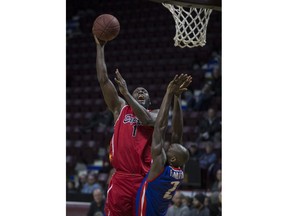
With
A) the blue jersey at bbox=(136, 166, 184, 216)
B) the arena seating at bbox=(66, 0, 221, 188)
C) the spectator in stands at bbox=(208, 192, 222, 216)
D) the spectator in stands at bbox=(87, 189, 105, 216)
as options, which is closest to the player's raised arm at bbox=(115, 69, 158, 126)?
the blue jersey at bbox=(136, 166, 184, 216)

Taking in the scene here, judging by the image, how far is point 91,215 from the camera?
25.0 feet

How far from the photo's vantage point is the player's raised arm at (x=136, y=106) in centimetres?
419

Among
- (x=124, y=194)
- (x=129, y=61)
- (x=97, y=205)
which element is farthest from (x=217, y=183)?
(x=129, y=61)

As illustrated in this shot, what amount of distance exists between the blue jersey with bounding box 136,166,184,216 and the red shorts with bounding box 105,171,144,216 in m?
0.07

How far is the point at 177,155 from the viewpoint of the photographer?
13.7 ft

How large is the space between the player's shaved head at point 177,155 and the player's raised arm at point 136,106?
0.27 metres

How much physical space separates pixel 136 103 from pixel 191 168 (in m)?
3.79

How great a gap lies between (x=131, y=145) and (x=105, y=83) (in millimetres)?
467

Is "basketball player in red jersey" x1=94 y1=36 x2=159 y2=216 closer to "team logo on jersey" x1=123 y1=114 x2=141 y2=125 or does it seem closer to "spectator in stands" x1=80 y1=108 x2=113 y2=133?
"team logo on jersey" x1=123 y1=114 x2=141 y2=125

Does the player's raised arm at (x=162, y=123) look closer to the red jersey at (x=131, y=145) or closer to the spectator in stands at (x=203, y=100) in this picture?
the red jersey at (x=131, y=145)

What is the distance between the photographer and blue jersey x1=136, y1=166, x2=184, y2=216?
420 centimetres

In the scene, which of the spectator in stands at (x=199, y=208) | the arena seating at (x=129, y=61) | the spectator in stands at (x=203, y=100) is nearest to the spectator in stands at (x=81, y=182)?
the arena seating at (x=129, y=61)
